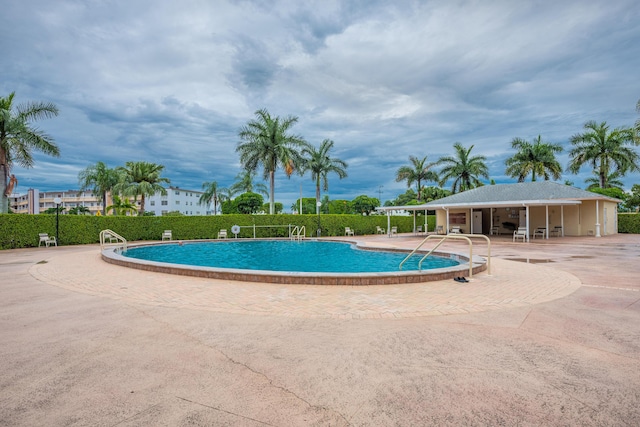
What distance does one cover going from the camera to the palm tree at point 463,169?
36.0 metres

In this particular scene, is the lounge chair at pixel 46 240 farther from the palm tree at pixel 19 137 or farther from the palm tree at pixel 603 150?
the palm tree at pixel 603 150

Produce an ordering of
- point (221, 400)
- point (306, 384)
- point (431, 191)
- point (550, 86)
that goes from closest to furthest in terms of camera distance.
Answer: point (221, 400) < point (306, 384) < point (550, 86) < point (431, 191)

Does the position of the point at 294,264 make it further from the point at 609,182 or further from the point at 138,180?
the point at 609,182

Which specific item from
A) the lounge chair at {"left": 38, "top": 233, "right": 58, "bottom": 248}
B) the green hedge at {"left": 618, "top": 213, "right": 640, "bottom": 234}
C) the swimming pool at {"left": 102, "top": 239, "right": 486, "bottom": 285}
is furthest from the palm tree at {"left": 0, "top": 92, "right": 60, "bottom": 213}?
the green hedge at {"left": 618, "top": 213, "right": 640, "bottom": 234}

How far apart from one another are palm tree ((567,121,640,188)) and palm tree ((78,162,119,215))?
177ft

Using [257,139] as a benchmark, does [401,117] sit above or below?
above

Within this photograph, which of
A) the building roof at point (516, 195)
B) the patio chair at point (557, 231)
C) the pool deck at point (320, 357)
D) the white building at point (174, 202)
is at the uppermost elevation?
the white building at point (174, 202)

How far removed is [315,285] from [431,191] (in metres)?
51.3

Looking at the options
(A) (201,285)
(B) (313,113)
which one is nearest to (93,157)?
(B) (313,113)

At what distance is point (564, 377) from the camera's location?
2715 mm

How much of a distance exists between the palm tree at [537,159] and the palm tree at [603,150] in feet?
5.53

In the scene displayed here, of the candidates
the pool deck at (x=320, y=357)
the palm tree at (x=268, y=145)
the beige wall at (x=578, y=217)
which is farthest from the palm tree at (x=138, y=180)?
the beige wall at (x=578, y=217)

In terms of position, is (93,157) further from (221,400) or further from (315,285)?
(221,400)

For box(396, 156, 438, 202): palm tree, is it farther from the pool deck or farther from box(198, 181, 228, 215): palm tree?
box(198, 181, 228, 215): palm tree
